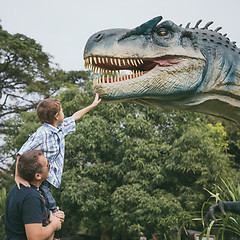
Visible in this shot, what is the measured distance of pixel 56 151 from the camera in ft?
6.41

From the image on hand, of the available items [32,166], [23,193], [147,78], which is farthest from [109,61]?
[23,193]

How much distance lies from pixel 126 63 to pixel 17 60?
14.2 metres

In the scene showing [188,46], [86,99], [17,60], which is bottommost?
[188,46]

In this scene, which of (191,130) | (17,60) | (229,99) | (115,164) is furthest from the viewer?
(17,60)

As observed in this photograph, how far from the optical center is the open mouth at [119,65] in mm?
2375

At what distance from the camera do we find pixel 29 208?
147 centimetres

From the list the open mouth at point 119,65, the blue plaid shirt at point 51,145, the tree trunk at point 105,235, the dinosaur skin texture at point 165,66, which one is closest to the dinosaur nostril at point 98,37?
the dinosaur skin texture at point 165,66

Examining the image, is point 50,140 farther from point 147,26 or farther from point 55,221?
point 147,26

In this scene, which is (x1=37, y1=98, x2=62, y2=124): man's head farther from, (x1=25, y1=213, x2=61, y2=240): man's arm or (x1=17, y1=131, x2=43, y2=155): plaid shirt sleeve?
(x1=25, y1=213, x2=61, y2=240): man's arm

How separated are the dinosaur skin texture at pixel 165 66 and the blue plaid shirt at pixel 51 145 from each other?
0.53m

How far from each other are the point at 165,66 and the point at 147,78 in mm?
183

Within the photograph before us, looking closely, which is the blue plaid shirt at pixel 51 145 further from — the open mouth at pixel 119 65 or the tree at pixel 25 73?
the tree at pixel 25 73

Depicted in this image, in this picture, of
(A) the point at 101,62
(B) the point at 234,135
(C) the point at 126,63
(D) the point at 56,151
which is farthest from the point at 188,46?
(B) the point at 234,135

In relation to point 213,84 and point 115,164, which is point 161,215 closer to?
point 115,164
